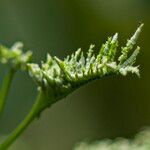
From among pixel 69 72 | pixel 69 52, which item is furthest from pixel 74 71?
pixel 69 52

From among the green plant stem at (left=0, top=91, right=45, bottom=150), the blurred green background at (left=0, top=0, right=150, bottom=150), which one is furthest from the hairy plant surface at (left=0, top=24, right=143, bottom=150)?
the blurred green background at (left=0, top=0, right=150, bottom=150)

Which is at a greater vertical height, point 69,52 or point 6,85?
point 69,52

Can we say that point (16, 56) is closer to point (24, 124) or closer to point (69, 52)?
point (24, 124)

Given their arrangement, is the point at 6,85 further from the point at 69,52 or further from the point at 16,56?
the point at 69,52

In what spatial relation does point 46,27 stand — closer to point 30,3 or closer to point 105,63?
point 30,3

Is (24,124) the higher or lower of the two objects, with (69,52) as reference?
lower

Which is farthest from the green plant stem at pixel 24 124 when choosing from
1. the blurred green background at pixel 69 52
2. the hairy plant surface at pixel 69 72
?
the blurred green background at pixel 69 52

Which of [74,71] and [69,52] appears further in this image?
[69,52]

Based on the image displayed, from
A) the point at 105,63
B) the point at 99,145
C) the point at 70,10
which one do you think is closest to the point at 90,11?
the point at 70,10
